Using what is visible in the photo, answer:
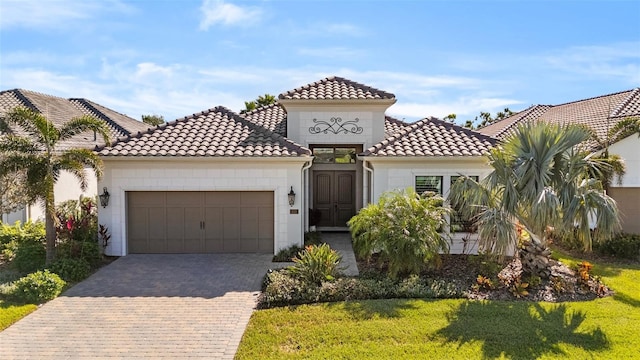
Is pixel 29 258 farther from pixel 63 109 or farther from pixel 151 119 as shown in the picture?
pixel 151 119

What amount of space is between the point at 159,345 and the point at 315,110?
35.2 feet

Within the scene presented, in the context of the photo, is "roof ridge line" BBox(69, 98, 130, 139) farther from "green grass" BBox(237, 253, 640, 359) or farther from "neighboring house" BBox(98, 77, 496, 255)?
"green grass" BBox(237, 253, 640, 359)

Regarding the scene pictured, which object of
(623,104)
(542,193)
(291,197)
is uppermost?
(623,104)

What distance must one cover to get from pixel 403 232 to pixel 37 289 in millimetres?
9196

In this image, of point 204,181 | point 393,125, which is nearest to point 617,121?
point 393,125

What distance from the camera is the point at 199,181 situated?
13.1 m

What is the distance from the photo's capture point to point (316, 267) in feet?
32.1

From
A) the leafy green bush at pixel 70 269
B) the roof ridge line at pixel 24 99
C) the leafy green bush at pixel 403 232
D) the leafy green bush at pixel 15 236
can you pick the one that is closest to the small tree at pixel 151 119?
the roof ridge line at pixel 24 99

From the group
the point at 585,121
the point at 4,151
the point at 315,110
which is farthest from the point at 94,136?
the point at 585,121

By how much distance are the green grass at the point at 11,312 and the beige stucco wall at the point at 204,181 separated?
438 cm

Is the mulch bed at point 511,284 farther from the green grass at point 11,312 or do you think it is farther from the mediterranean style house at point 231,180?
the green grass at point 11,312

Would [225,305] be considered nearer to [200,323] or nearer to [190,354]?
[200,323]

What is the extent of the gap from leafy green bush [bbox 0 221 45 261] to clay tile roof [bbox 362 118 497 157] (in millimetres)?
12154

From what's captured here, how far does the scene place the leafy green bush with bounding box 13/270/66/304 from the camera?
907cm
